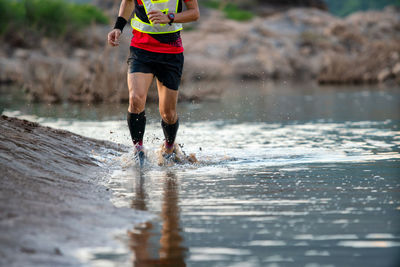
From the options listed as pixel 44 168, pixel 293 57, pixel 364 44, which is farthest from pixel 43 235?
pixel 364 44

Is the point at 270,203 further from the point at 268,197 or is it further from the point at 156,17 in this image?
the point at 156,17

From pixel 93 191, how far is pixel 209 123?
6851 millimetres

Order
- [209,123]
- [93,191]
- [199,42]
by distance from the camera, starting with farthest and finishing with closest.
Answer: [199,42] → [209,123] → [93,191]

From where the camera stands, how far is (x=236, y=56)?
3928 cm

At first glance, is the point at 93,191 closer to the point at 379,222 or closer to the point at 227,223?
the point at 227,223

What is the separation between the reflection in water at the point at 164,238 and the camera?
3477 mm

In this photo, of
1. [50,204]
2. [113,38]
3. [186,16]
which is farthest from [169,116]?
[50,204]

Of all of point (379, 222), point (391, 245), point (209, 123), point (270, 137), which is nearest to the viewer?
point (391, 245)

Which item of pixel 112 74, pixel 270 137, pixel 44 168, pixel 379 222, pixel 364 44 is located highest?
pixel 379 222

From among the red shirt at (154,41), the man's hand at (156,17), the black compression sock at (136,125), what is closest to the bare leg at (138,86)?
the black compression sock at (136,125)

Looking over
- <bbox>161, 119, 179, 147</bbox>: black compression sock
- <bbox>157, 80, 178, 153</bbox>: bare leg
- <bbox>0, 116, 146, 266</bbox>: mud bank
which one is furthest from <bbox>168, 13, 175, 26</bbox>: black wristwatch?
<bbox>0, 116, 146, 266</bbox>: mud bank

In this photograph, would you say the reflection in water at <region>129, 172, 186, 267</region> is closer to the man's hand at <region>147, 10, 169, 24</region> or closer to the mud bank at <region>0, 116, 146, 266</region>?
the mud bank at <region>0, 116, 146, 266</region>

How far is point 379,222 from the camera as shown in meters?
4.21

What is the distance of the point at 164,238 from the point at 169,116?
3581 mm
